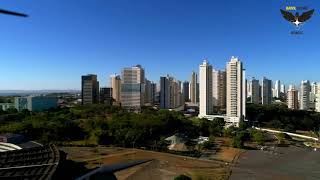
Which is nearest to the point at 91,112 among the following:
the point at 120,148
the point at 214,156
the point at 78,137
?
the point at 78,137

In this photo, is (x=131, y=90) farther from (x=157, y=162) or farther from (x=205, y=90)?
(x=157, y=162)

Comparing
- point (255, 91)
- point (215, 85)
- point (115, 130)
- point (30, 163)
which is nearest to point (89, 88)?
point (215, 85)

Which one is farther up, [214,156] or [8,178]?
[8,178]

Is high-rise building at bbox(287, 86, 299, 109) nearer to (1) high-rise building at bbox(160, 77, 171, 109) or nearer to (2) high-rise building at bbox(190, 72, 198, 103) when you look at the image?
(2) high-rise building at bbox(190, 72, 198, 103)

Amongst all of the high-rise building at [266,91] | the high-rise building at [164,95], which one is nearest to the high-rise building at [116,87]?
the high-rise building at [164,95]

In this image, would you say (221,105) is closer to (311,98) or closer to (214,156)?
(311,98)

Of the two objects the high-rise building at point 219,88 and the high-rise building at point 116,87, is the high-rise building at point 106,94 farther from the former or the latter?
the high-rise building at point 219,88
